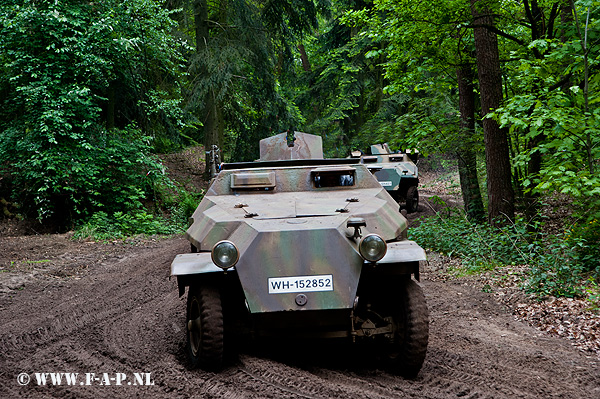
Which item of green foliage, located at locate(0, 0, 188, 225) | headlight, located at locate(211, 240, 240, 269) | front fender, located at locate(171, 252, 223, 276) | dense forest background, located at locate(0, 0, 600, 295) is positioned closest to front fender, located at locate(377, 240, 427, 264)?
headlight, located at locate(211, 240, 240, 269)

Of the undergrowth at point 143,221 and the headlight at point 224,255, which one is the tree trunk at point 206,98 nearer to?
the undergrowth at point 143,221

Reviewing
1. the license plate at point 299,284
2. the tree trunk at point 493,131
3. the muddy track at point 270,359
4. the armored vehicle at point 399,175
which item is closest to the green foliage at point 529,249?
the tree trunk at point 493,131

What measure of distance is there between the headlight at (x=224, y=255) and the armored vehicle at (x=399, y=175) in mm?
12806

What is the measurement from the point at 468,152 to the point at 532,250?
369 cm

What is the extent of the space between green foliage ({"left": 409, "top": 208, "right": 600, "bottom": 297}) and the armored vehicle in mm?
4186

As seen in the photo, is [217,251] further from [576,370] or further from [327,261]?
[576,370]

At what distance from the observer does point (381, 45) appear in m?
29.8

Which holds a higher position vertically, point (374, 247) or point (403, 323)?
point (374, 247)

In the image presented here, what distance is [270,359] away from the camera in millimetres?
5168

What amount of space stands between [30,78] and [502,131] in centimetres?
1101

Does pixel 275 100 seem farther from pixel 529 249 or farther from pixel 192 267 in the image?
pixel 192 267

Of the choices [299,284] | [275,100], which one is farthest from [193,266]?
[275,100]

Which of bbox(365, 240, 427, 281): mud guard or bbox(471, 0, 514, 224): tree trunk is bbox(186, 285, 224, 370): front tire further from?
bbox(471, 0, 514, 224): tree trunk

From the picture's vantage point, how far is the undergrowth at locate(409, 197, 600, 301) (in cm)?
761
